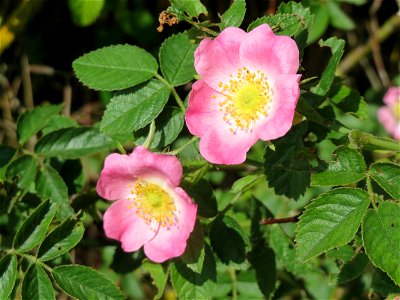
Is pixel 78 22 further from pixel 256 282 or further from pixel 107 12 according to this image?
pixel 256 282

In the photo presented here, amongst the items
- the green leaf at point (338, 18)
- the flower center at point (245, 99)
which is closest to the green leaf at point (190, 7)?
the flower center at point (245, 99)

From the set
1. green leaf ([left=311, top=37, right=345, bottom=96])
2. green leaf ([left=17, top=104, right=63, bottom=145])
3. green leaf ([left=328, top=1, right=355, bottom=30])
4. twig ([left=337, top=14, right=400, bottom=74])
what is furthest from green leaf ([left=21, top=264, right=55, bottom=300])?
twig ([left=337, top=14, right=400, bottom=74])

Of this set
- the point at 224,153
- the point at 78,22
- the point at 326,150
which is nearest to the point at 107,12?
the point at 78,22

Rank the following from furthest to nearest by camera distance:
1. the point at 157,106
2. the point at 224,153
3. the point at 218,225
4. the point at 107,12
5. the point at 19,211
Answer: the point at 107,12 → the point at 19,211 → the point at 218,225 → the point at 157,106 → the point at 224,153

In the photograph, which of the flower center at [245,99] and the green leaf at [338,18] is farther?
the green leaf at [338,18]

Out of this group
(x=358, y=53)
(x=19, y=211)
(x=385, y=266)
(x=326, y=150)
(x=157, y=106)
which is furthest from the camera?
(x=358, y=53)

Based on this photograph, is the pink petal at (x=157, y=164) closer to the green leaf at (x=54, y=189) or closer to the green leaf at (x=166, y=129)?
the green leaf at (x=166, y=129)
